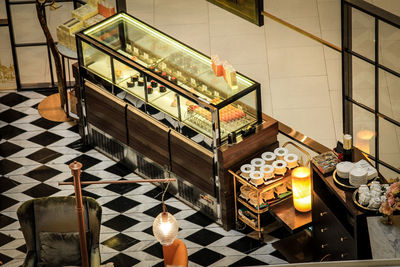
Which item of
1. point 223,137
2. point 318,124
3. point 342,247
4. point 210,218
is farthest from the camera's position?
point 318,124

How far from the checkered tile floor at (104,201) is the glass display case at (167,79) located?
100cm

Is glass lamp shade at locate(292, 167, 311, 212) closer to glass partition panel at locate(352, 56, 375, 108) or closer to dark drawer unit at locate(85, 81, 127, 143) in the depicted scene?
glass partition panel at locate(352, 56, 375, 108)

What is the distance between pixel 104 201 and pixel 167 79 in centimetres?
166

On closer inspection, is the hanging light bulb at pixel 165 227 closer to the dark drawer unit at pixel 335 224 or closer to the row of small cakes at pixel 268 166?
the dark drawer unit at pixel 335 224

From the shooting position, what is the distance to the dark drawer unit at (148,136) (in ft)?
31.9

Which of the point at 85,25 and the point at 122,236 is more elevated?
the point at 85,25

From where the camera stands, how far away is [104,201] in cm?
991

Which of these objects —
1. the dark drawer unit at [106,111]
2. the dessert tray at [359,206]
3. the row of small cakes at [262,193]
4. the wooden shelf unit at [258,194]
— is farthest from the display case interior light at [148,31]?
the dessert tray at [359,206]

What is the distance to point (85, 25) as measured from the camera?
10.6 meters

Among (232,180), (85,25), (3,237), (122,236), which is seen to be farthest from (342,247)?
(85,25)

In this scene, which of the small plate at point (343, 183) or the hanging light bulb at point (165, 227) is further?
the small plate at point (343, 183)

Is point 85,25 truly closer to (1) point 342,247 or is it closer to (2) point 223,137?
(2) point 223,137

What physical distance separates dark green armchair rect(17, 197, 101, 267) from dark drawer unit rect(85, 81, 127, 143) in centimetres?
190

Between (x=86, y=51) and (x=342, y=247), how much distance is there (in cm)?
403
